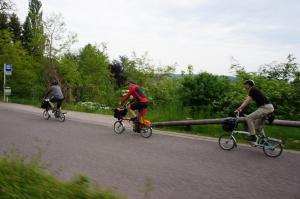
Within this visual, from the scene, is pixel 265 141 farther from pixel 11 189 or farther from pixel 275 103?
pixel 11 189

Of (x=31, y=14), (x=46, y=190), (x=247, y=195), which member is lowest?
(x=247, y=195)

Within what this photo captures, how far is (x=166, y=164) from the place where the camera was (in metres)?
7.79

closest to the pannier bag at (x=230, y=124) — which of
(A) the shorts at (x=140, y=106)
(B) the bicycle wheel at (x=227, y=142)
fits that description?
(B) the bicycle wheel at (x=227, y=142)

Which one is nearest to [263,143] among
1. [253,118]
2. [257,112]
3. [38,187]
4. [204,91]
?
[253,118]

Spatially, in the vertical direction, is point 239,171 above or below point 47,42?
below

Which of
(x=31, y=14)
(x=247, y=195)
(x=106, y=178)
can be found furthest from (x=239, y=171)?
(x=31, y=14)

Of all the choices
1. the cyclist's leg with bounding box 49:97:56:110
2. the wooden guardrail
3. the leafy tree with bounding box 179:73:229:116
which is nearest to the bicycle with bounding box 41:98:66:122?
the cyclist's leg with bounding box 49:97:56:110

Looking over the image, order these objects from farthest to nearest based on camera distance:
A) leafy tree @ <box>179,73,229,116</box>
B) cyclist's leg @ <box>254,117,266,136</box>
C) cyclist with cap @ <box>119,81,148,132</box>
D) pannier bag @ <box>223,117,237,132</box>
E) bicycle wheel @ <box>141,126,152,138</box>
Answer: leafy tree @ <box>179,73,229,116</box> → cyclist with cap @ <box>119,81,148,132</box> → bicycle wheel @ <box>141,126,152,138</box> → pannier bag @ <box>223,117,237,132</box> → cyclist's leg @ <box>254,117,266,136</box>

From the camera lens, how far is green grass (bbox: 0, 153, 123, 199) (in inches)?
142

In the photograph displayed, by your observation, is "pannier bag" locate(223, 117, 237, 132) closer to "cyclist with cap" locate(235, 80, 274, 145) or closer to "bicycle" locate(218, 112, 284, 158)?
"bicycle" locate(218, 112, 284, 158)

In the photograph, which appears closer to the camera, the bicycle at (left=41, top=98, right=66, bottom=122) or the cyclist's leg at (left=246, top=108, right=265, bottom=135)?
the cyclist's leg at (left=246, top=108, right=265, bottom=135)

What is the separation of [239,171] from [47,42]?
88.1ft

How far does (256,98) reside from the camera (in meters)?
9.42

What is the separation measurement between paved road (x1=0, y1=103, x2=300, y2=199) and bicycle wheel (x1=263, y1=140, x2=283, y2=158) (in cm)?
17
